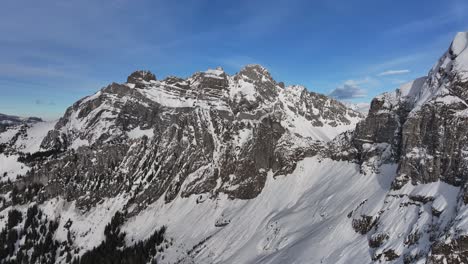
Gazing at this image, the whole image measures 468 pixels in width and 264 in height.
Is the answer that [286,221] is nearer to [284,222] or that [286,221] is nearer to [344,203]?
[284,222]

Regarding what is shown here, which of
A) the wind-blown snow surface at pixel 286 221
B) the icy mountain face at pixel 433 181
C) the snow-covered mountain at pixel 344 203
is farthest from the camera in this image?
the wind-blown snow surface at pixel 286 221

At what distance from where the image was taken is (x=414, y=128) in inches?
4577

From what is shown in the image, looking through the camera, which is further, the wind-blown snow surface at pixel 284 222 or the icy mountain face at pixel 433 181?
the wind-blown snow surface at pixel 284 222

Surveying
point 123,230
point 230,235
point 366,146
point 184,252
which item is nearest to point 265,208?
point 230,235

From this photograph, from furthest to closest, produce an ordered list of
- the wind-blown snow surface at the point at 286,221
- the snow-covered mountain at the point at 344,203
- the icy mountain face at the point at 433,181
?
the wind-blown snow surface at the point at 286,221 < the snow-covered mountain at the point at 344,203 < the icy mountain face at the point at 433,181

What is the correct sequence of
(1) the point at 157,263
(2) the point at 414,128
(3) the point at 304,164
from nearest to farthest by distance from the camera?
(2) the point at 414,128, (1) the point at 157,263, (3) the point at 304,164

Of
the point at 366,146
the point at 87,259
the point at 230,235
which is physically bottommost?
the point at 87,259

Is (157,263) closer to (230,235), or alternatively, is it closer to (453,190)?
(230,235)

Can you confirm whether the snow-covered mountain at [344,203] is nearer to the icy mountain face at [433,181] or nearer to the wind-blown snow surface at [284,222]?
the icy mountain face at [433,181]

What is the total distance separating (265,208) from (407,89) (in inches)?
3097

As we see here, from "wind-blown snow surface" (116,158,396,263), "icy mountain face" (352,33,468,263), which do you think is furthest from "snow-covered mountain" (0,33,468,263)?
"wind-blown snow surface" (116,158,396,263)

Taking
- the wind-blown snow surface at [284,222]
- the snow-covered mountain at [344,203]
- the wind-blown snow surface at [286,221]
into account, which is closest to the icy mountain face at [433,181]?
the snow-covered mountain at [344,203]

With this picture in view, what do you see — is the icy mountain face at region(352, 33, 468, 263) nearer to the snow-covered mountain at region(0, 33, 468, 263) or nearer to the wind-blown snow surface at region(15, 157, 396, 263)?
the snow-covered mountain at region(0, 33, 468, 263)

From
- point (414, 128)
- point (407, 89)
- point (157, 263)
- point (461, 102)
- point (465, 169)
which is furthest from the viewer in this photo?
point (157, 263)
